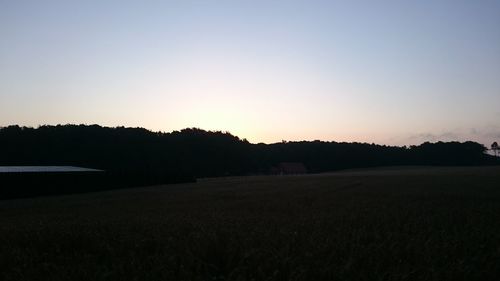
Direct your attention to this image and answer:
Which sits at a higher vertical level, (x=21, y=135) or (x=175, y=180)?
(x=21, y=135)

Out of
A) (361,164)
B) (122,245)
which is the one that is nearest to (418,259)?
(122,245)

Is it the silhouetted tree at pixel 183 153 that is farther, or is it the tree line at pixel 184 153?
the tree line at pixel 184 153

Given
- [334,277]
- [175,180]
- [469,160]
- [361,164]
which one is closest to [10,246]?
[334,277]

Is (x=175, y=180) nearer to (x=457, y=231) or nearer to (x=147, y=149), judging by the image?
(x=147, y=149)

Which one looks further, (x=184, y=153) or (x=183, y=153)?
(x=184, y=153)

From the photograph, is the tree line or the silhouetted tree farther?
the tree line

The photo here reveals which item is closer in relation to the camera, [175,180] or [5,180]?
[5,180]

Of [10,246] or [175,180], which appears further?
[175,180]

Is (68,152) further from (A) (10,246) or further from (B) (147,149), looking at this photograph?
(A) (10,246)

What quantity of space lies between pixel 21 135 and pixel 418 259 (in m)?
97.6

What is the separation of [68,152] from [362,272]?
95.4m

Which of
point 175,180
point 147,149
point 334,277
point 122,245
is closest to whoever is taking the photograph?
point 334,277

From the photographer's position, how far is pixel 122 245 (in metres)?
9.52

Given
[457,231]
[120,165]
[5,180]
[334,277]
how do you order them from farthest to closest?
1. [120,165]
2. [5,180]
3. [457,231]
4. [334,277]
